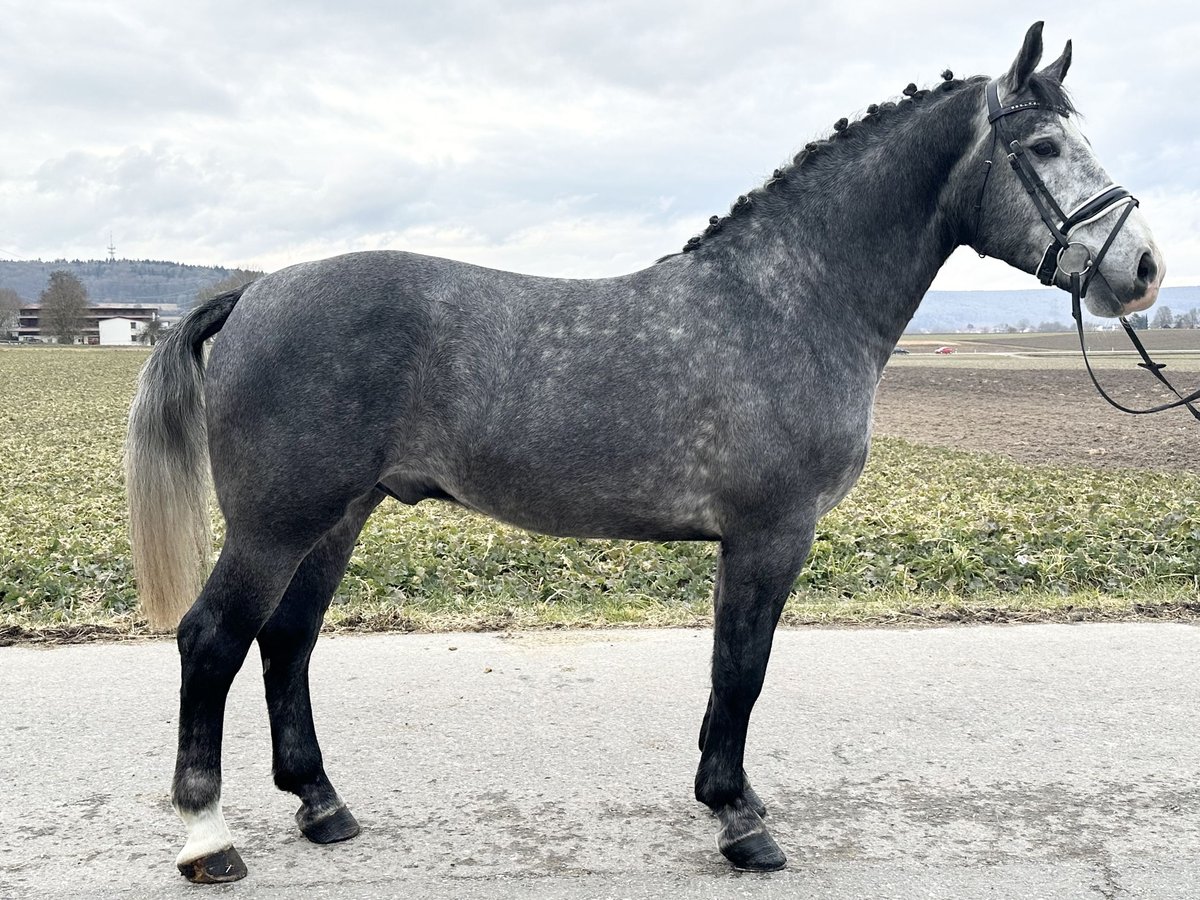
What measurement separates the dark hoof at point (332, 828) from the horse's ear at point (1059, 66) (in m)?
3.51

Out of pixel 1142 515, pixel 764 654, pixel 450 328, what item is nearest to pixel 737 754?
pixel 764 654

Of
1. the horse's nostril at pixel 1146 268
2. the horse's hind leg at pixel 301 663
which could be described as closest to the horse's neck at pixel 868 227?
the horse's nostril at pixel 1146 268

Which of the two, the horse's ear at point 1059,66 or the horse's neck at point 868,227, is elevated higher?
the horse's ear at point 1059,66

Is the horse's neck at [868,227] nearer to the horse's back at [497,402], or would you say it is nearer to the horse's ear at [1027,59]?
the horse's ear at [1027,59]

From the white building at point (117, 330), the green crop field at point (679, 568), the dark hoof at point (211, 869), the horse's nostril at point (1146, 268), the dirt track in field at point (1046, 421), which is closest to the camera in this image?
the dark hoof at point (211, 869)

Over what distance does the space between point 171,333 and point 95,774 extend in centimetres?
170

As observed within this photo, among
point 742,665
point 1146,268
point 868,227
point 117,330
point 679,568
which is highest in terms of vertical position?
point 117,330

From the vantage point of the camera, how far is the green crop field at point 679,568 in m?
5.59

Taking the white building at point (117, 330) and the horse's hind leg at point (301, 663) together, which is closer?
the horse's hind leg at point (301, 663)

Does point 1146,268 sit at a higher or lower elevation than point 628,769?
higher

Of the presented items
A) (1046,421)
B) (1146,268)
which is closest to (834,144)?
(1146,268)

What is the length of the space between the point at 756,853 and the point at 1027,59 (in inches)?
108

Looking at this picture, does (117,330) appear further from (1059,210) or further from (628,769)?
(1059,210)

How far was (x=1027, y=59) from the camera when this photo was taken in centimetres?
304
